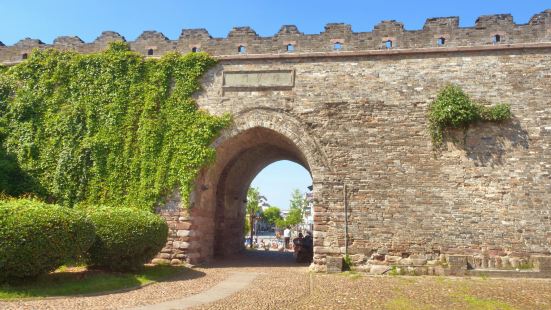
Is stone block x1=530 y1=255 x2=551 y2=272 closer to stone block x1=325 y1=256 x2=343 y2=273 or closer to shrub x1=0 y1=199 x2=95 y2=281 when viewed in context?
stone block x1=325 y1=256 x2=343 y2=273

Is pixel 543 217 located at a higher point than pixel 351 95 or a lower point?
lower

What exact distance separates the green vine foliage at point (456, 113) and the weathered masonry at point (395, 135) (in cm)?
23

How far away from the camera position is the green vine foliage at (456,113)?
1145cm

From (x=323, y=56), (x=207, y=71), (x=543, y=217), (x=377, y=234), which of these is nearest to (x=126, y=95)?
(x=207, y=71)

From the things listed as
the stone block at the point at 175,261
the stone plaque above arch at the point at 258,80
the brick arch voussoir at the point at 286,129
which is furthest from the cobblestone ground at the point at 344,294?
the stone plaque above arch at the point at 258,80

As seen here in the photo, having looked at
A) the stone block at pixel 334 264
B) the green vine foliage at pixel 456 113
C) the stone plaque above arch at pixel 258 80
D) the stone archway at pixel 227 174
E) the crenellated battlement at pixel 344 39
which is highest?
the crenellated battlement at pixel 344 39

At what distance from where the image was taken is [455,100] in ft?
38.0

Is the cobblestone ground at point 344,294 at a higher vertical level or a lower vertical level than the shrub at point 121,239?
lower

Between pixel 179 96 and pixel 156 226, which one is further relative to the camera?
pixel 179 96

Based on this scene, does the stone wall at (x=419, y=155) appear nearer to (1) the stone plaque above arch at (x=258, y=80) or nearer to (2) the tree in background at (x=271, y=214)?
(1) the stone plaque above arch at (x=258, y=80)

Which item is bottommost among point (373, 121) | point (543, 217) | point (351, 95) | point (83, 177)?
point (543, 217)

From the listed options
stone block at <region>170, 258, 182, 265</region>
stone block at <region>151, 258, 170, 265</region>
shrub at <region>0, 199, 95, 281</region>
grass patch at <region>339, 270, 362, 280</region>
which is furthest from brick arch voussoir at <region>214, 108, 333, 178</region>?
shrub at <region>0, 199, 95, 281</region>

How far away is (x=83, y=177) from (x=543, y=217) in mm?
12720

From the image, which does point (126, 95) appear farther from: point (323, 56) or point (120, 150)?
point (323, 56)
